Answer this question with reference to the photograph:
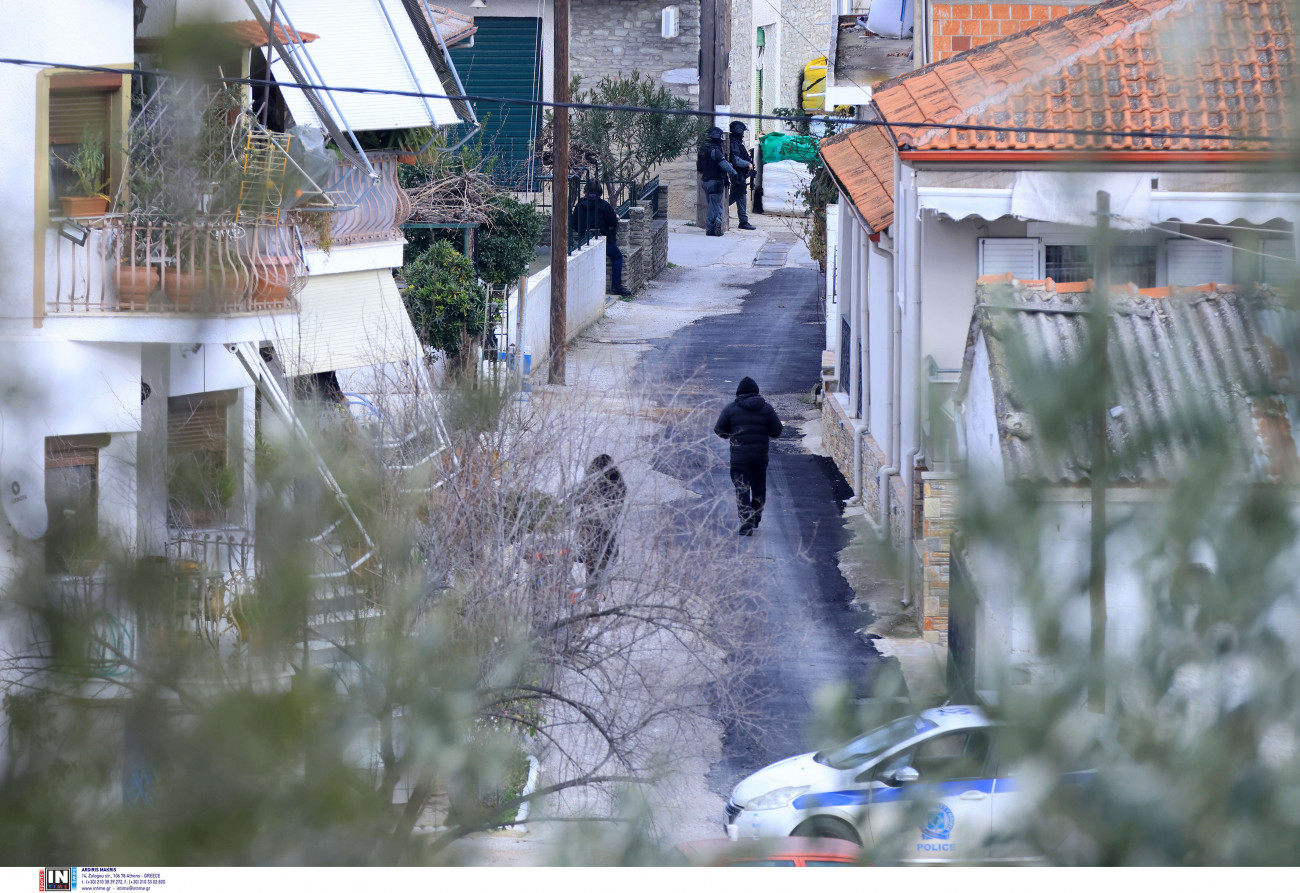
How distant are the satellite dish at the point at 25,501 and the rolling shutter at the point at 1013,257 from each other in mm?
9836

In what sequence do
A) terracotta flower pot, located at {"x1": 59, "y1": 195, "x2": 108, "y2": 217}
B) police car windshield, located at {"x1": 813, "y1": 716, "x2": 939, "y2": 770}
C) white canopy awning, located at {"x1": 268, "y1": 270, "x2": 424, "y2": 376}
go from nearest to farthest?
police car windshield, located at {"x1": 813, "y1": 716, "x2": 939, "y2": 770} < terracotta flower pot, located at {"x1": 59, "y1": 195, "x2": 108, "y2": 217} < white canopy awning, located at {"x1": 268, "y1": 270, "x2": 424, "y2": 376}

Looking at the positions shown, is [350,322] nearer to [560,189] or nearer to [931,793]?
[560,189]

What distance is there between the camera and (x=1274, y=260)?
2.24 metres

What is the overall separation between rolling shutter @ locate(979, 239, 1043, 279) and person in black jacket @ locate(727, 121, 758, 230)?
22.4 metres

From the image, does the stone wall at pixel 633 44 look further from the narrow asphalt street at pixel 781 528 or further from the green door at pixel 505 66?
the narrow asphalt street at pixel 781 528

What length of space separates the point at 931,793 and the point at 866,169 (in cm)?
1412

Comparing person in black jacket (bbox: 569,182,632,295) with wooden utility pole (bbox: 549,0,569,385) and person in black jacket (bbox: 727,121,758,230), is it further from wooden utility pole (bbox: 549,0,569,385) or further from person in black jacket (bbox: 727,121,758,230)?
person in black jacket (bbox: 727,121,758,230)

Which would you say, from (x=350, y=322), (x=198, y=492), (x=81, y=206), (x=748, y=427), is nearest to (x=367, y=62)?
(x=350, y=322)

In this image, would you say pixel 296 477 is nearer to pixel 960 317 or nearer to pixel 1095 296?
pixel 1095 296

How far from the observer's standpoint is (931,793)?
2.40 meters

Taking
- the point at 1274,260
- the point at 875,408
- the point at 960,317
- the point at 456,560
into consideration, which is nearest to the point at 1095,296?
the point at 1274,260

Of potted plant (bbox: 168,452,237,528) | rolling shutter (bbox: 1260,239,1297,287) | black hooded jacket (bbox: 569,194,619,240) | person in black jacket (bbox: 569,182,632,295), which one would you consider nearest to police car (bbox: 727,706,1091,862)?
rolling shutter (bbox: 1260,239,1297,287)

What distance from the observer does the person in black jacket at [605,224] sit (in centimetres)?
2561

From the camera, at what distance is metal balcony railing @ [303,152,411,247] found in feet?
41.6
